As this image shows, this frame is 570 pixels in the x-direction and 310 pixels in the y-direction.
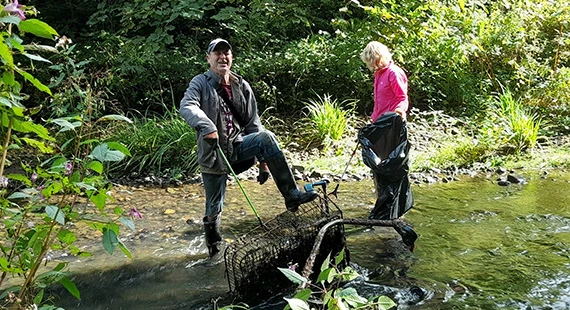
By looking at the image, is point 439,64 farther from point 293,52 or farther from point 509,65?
point 293,52

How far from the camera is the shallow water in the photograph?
12.4 feet

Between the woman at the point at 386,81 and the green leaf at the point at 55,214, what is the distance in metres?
3.73

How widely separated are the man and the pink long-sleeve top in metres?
1.42

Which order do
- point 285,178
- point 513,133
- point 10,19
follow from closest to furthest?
point 10,19, point 285,178, point 513,133

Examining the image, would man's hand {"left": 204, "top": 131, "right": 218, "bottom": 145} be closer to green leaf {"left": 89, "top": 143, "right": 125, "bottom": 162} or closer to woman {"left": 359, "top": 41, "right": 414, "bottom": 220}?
woman {"left": 359, "top": 41, "right": 414, "bottom": 220}

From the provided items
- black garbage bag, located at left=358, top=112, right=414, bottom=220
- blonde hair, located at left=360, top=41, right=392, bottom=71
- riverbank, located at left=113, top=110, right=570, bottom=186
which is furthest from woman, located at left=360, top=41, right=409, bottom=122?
riverbank, located at left=113, top=110, right=570, bottom=186

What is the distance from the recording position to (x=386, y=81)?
5195 mm

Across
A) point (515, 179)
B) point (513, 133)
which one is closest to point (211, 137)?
point (515, 179)

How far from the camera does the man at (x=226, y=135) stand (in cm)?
421

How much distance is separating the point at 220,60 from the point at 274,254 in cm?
160

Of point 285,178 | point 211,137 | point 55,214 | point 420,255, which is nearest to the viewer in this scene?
point 55,214

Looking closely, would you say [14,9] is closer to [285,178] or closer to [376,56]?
[285,178]

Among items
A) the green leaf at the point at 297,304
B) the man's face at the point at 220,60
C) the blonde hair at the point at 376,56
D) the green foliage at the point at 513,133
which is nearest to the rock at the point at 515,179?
the green foliage at the point at 513,133

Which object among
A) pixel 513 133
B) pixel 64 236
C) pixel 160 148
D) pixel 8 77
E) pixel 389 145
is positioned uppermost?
pixel 8 77
